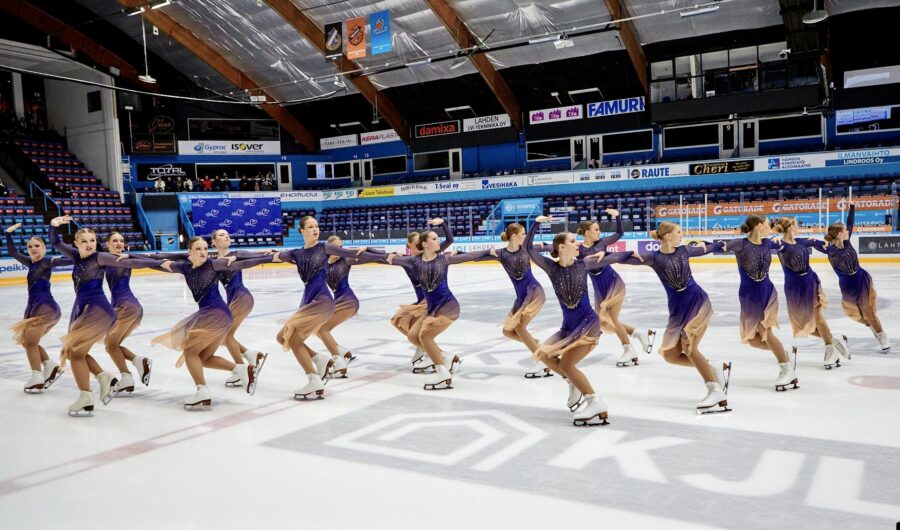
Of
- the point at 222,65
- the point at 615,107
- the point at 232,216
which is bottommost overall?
the point at 232,216

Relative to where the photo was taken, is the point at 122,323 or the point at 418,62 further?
the point at 418,62

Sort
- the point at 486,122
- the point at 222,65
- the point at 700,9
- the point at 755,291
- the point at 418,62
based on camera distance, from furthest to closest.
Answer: the point at 486,122 < the point at 222,65 < the point at 418,62 < the point at 700,9 < the point at 755,291

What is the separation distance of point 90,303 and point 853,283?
27.5ft

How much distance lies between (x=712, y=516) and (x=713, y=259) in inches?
829

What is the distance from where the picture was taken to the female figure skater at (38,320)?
23.0 ft

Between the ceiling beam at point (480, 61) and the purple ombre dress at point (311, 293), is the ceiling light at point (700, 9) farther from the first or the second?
the purple ombre dress at point (311, 293)

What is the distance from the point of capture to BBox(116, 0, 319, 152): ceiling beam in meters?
28.6

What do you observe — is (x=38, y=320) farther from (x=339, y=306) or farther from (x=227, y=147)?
(x=227, y=147)

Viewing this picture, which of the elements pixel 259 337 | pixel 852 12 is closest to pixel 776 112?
pixel 852 12

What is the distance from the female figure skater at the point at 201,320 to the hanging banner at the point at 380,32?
19206 millimetres

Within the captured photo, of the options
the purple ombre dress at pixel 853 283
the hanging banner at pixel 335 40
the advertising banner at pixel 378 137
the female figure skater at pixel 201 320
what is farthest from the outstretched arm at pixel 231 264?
the advertising banner at pixel 378 137

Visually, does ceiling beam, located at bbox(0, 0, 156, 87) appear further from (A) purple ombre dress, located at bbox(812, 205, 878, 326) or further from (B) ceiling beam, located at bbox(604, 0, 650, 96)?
(A) purple ombre dress, located at bbox(812, 205, 878, 326)

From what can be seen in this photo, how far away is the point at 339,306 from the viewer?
7.57 m

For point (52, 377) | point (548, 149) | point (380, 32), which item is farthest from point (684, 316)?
point (548, 149)
